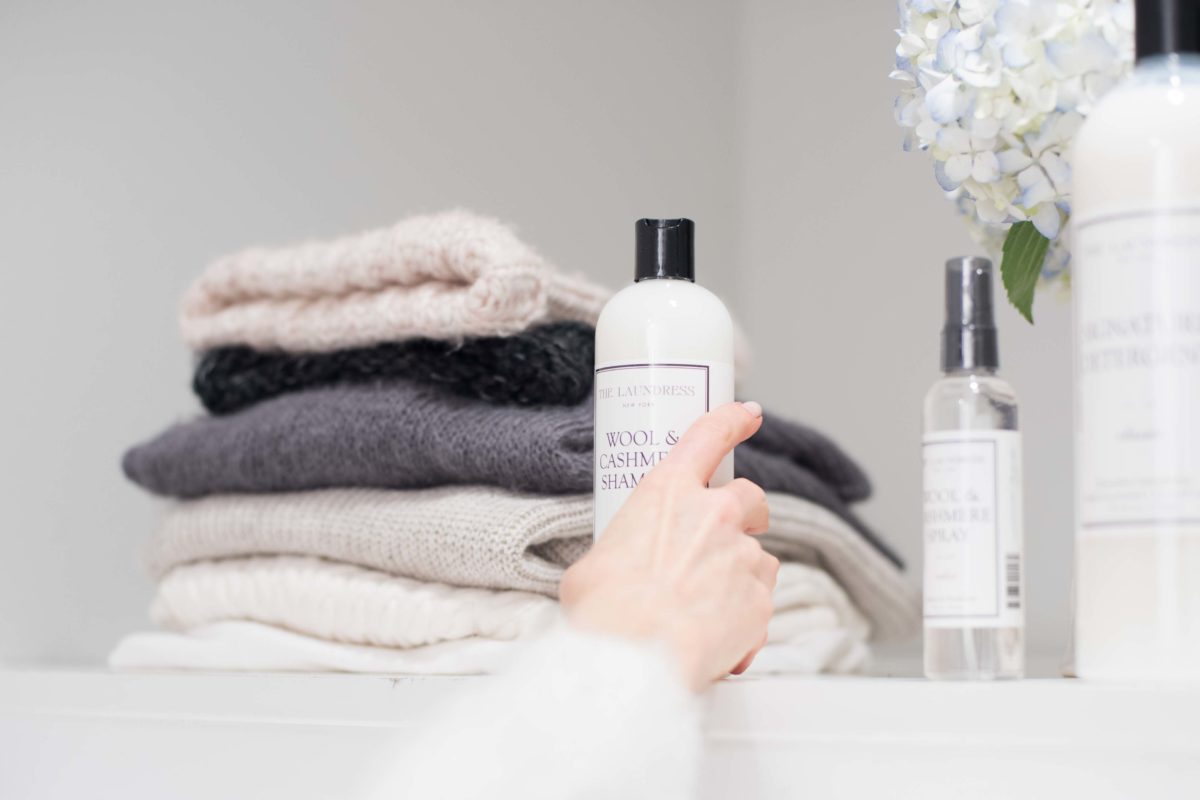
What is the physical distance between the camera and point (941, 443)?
0.56 metres

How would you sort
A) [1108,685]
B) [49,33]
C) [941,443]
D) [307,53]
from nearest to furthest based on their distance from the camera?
[1108,685] → [941,443] → [49,33] → [307,53]

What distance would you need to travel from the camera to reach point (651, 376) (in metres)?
0.58

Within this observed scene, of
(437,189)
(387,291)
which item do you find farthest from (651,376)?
(437,189)

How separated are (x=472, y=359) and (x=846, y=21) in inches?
27.2

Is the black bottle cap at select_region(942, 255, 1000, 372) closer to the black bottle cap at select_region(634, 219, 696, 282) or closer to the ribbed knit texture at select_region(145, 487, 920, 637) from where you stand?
the black bottle cap at select_region(634, 219, 696, 282)

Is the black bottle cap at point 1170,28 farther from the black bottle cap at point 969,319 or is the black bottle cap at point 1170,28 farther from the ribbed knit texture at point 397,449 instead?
the ribbed knit texture at point 397,449

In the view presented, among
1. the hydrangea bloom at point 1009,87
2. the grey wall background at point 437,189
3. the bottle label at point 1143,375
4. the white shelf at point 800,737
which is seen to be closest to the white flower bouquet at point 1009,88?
the hydrangea bloom at point 1009,87

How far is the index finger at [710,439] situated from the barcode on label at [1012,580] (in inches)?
4.6

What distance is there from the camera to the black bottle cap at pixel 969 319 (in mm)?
577

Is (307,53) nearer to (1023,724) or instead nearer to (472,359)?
(472,359)

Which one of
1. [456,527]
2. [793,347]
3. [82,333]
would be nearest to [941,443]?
[456,527]

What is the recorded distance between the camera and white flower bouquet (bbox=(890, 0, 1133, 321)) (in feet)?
1.77

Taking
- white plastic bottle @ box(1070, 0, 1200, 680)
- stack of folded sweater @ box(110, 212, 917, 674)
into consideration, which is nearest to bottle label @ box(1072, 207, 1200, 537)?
white plastic bottle @ box(1070, 0, 1200, 680)

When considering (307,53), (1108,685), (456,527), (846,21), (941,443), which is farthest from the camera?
(846,21)
